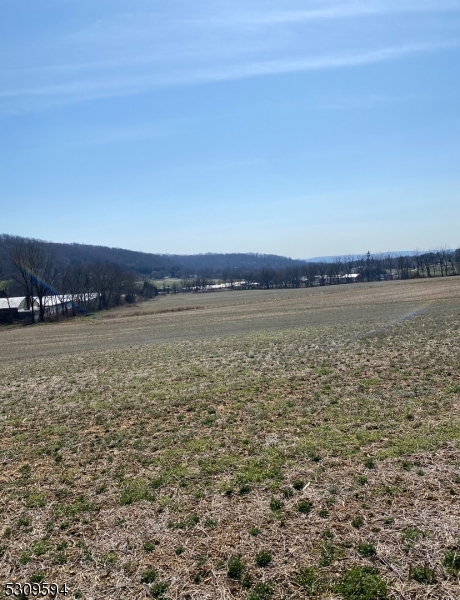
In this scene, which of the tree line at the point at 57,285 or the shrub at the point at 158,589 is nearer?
the shrub at the point at 158,589

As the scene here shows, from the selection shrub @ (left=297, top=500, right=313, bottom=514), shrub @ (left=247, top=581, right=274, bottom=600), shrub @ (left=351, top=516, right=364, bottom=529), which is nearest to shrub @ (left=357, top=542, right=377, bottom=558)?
shrub @ (left=351, top=516, right=364, bottom=529)

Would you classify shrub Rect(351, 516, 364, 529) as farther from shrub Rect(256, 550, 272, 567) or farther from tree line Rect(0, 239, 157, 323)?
tree line Rect(0, 239, 157, 323)

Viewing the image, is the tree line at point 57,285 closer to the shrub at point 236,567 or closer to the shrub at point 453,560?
the shrub at point 236,567

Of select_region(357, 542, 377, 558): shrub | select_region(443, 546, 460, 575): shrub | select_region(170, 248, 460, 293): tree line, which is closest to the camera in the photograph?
select_region(443, 546, 460, 575): shrub

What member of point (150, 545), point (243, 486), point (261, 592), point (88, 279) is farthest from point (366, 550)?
point (88, 279)

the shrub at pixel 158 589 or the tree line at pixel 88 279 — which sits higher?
the tree line at pixel 88 279

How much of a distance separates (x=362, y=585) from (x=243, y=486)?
8.52ft

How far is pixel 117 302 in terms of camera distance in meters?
113

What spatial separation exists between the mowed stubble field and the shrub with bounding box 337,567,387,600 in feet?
0.05

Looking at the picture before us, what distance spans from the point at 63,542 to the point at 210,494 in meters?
2.15

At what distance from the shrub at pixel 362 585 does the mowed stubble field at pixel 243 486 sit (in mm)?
16

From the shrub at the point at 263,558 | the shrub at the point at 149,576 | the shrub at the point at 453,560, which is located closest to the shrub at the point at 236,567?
the shrub at the point at 263,558

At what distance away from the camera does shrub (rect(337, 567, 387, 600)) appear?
4355 millimetres

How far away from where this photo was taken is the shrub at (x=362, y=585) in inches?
171
